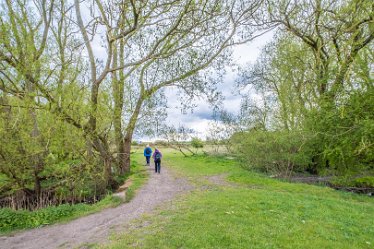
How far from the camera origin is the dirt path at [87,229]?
22.3 feet

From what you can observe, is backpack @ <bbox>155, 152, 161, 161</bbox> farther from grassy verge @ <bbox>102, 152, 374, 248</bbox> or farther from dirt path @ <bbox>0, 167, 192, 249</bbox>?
grassy verge @ <bbox>102, 152, 374, 248</bbox>

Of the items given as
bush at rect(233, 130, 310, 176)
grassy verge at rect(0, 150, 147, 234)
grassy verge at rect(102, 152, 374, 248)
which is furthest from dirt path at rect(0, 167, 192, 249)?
bush at rect(233, 130, 310, 176)

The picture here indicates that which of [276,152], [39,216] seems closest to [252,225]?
[39,216]

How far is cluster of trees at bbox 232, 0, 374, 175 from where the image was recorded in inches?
501

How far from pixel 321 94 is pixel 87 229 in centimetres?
1411

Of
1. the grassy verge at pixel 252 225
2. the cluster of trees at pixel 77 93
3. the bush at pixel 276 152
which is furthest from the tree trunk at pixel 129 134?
the bush at pixel 276 152

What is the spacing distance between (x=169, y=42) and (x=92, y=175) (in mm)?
7599

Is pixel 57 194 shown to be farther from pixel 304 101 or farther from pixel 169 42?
pixel 304 101

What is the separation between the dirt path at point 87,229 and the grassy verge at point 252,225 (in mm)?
750

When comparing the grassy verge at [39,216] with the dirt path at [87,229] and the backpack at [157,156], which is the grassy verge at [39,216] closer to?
the dirt path at [87,229]

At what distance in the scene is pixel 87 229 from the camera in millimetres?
7633

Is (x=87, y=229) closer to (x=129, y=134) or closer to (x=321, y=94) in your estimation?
(x=129, y=134)

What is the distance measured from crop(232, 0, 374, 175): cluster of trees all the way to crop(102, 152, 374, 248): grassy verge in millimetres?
3548

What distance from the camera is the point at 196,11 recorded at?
1218cm
